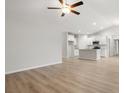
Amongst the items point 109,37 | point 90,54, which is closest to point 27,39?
point 90,54

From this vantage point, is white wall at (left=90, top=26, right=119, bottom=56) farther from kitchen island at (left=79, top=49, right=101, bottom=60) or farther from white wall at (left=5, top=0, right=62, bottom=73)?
white wall at (left=5, top=0, right=62, bottom=73)

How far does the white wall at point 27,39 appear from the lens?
4.17 m

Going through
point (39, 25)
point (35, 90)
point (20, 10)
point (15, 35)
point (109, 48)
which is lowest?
point (35, 90)

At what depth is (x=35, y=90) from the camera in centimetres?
249

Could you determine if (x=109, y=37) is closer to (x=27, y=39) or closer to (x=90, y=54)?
(x=90, y=54)

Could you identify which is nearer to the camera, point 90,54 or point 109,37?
point 90,54

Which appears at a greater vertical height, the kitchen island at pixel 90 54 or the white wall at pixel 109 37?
the white wall at pixel 109 37

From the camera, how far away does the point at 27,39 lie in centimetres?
482

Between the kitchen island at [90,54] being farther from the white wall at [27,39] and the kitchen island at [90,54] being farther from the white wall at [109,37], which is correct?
the white wall at [109,37]

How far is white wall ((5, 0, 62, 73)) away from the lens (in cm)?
417

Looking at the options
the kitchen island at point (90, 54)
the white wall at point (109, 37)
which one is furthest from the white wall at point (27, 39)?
the white wall at point (109, 37)
